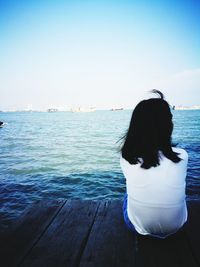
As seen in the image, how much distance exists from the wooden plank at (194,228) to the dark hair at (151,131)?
1048mm

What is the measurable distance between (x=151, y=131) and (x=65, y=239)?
1.73 meters

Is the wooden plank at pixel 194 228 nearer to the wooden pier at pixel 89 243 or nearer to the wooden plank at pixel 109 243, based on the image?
the wooden pier at pixel 89 243

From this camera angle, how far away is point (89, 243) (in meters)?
2.45

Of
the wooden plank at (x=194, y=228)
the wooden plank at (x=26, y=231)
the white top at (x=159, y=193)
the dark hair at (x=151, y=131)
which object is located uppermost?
the dark hair at (x=151, y=131)

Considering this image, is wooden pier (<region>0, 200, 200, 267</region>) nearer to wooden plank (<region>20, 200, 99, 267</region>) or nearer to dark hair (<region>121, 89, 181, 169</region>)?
wooden plank (<region>20, 200, 99, 267</region>)

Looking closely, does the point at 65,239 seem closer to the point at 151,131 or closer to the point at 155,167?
the point at 155,167

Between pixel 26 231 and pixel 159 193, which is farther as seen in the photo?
pixel 26 231

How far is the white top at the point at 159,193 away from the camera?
2.13 metres

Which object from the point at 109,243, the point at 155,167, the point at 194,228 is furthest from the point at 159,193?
the point at 194,228

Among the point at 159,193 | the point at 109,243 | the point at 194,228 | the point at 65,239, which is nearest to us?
the point at 159,193

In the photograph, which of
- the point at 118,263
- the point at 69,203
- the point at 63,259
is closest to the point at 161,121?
the point at 118,263

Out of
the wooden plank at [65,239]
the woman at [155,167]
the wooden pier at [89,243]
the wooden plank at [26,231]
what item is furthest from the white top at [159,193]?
the wooden plank at [26,231]

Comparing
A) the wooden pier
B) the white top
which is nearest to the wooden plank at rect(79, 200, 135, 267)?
the wooden pier

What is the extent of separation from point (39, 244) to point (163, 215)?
1.53m
